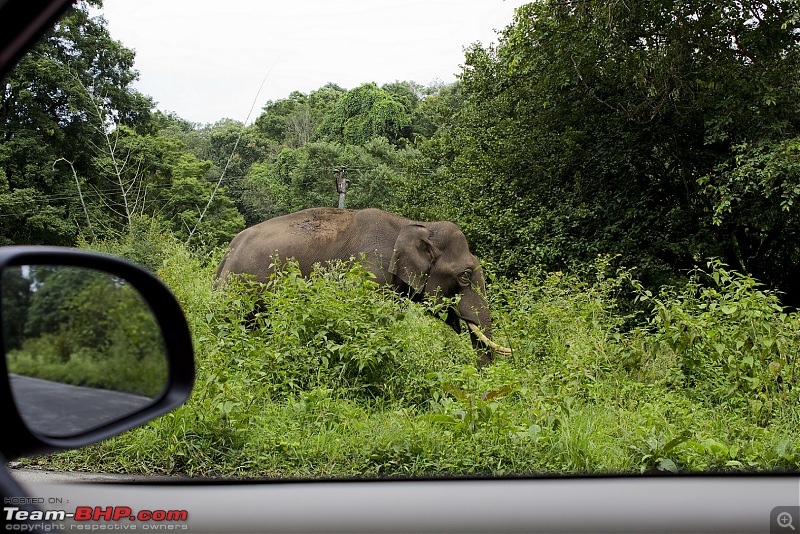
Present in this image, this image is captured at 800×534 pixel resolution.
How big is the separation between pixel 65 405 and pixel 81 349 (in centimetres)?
9

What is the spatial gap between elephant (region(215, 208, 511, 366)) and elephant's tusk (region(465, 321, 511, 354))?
1.05 ft

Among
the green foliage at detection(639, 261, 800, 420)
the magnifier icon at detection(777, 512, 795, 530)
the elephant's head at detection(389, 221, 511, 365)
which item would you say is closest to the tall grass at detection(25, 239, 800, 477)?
the green foliage at detection(639, 261, 800, 420)

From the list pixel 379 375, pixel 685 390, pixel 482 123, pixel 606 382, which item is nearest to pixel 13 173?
pixel 379 375

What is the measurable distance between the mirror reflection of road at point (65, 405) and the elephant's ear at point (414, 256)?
652 cm

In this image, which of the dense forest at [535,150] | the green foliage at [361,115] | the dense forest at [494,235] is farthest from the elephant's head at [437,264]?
the green foliage at [361,115]

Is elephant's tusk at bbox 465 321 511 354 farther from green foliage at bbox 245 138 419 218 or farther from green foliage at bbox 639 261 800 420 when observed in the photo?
green foliage at bbox 245 138 419 218

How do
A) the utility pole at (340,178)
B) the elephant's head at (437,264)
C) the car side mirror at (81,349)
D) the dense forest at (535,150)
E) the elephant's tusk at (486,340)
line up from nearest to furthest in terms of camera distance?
the car side mirror at (81,349), the dense forest at (535,150), the elephant's tusk at (486,340), the elephant's head at (437,264), the utility pole at (340,178)

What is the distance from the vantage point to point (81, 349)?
1.14 meters

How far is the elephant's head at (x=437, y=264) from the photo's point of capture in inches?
306

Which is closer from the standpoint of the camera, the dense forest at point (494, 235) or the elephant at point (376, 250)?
the dense forest at point (494, 235)

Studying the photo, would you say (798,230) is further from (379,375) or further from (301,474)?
(301,474)

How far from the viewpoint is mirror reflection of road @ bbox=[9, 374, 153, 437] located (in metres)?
1.02

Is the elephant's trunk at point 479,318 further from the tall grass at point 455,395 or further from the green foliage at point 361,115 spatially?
the green foliage at point 361,115

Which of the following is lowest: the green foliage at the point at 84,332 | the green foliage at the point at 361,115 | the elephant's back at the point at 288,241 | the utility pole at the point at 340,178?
the green foliage at the point at 84,332
